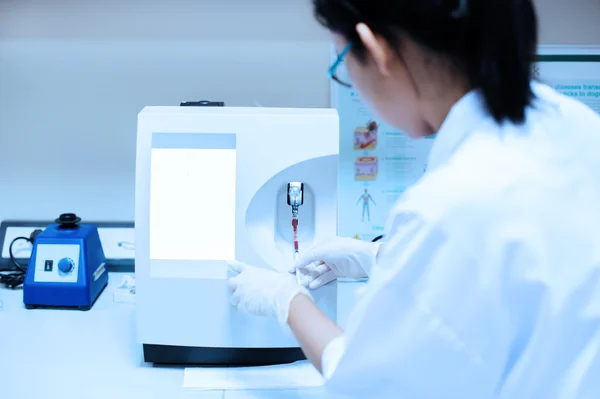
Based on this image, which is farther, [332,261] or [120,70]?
[120,70]

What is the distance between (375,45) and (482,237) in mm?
248

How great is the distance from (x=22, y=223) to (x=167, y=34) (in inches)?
24.1

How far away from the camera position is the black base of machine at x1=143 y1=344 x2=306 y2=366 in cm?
102

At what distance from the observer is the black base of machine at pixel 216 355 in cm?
102

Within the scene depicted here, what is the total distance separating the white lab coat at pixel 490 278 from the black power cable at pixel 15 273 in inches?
39.5

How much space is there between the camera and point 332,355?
66 centimetres

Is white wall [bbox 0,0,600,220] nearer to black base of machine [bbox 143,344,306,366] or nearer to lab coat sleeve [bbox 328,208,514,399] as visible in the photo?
black base of machine [bbox 143,344,306,366]

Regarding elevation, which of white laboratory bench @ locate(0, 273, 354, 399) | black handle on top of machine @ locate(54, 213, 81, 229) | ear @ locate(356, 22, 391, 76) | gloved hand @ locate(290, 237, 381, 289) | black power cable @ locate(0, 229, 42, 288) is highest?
ear @ locate(356, 22, 391, 76)

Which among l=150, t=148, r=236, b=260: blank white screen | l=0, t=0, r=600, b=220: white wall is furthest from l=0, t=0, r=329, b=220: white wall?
l=150, t=148, r=236, b=260: blank white screen

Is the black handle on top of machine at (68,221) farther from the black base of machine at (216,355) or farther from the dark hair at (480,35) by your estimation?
the dark hair at (480,35)

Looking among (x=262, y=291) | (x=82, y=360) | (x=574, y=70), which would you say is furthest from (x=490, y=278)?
(x=574, y=70)

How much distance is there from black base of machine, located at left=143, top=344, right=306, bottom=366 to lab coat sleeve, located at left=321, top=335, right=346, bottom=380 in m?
0.36

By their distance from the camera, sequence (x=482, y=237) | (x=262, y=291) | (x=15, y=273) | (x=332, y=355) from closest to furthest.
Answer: (x=482, y=237)
(x=332, y=355)
(x=262, y=291)
(x=15, y=273)

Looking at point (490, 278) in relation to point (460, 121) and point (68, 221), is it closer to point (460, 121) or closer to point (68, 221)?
point (460, 121)
